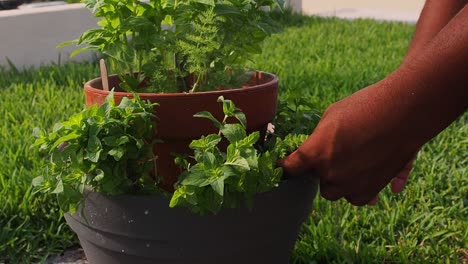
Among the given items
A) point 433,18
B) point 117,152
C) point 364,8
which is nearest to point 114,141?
point 117,152

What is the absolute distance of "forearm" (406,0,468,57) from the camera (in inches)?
66.9

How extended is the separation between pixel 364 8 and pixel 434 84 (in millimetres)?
8778

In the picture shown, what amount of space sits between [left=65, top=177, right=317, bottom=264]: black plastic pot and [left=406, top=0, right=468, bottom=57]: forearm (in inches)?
21.6

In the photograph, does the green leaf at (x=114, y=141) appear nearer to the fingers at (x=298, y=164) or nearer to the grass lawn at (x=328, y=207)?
the fingers at (x=298, y=164)

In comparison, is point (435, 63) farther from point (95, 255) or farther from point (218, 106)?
point (95, 255)

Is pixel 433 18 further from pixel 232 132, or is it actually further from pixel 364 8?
pixel 364 8

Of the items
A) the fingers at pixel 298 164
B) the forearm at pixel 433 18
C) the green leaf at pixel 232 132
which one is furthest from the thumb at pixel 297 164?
the forearm at pixel 433 18

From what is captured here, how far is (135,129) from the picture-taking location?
134 cm

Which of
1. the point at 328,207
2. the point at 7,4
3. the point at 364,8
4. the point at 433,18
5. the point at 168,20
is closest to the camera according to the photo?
the point at 168,20

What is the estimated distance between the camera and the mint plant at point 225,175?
1.25 metres

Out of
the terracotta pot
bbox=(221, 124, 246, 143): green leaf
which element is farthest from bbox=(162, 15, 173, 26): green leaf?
bbox=(221, 124, 246, 143): green leaf

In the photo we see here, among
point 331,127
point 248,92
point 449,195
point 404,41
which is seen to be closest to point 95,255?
point 248,92

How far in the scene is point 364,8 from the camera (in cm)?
967

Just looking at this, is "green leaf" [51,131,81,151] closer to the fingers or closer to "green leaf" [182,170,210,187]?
"green leaf" [182,170,210,187]
